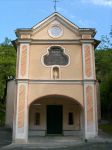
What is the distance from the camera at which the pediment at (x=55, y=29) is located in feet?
65.9

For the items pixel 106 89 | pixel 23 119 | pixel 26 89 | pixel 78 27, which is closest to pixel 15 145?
pixel 23 119

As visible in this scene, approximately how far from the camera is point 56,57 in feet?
Result: 65.9

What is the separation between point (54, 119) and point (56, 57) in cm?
469

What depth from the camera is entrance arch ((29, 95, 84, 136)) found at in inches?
832

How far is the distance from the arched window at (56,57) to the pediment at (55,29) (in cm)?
91

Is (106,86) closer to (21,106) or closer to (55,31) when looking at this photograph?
(55,31)

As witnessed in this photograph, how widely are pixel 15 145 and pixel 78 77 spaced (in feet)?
19.8

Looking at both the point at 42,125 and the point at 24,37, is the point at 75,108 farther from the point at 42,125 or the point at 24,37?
the point at 24,37

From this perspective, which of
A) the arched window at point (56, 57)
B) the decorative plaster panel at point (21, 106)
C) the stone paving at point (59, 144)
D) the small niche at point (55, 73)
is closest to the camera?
the stone paving at point (59, 144)

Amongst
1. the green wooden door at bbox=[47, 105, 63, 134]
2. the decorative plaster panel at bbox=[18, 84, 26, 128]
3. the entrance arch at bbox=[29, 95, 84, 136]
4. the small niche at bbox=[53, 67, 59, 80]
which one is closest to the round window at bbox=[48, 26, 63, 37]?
the small niche at bbox=[53, 67, 59, 80]

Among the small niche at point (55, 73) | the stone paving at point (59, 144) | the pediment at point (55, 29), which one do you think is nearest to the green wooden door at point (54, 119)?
the stone paving at point (59, 144)

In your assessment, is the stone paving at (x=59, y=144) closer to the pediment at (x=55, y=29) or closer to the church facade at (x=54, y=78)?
the church facade at (x=54, y=78)

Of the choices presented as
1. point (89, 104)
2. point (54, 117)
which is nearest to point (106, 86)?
point (54, 117)

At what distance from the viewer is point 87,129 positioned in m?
18.2
